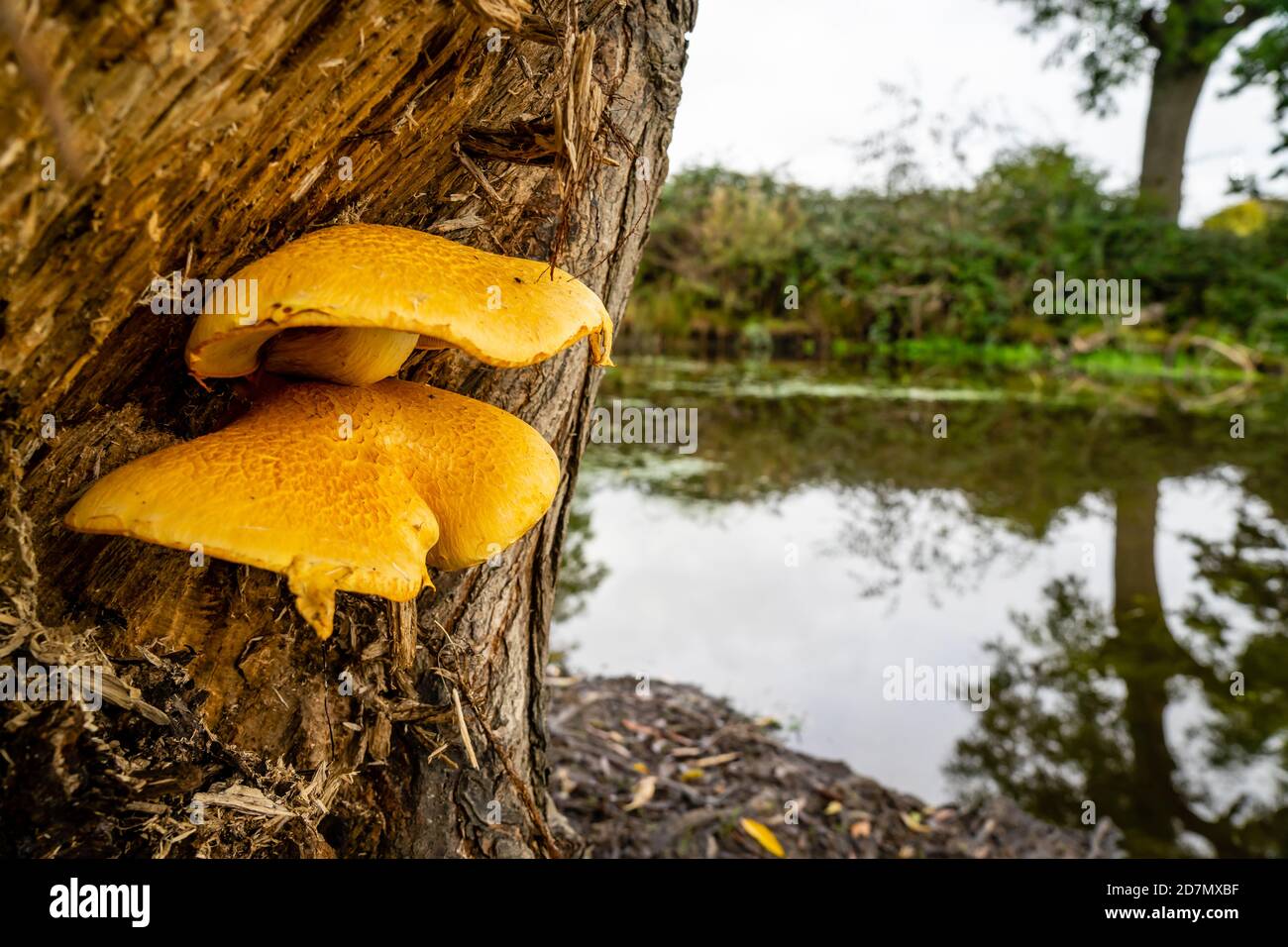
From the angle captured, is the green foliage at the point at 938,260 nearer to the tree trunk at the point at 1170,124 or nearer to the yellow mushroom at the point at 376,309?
the tree trunk at the point at 1170,124

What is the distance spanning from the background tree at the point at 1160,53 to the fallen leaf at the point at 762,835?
18.4 metres

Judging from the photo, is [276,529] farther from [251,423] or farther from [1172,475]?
[1172,475]

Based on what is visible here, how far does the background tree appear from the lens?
16.4 metres

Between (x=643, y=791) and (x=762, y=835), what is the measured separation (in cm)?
48

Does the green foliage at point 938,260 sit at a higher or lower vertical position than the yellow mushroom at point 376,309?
higher

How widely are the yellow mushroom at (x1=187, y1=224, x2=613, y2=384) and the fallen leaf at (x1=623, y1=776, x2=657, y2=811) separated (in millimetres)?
Result: 2233

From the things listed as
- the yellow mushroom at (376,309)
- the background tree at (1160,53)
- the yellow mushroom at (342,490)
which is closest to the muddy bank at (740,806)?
the yellow mushroom at (342,490)

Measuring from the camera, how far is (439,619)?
4.90 feet

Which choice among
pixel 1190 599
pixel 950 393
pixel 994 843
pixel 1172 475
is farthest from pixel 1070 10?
pixel 994 843

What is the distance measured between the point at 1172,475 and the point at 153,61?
27.0 feet

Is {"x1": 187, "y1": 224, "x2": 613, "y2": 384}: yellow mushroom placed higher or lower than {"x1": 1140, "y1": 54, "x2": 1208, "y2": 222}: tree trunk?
lower

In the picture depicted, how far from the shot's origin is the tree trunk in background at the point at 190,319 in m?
0.77

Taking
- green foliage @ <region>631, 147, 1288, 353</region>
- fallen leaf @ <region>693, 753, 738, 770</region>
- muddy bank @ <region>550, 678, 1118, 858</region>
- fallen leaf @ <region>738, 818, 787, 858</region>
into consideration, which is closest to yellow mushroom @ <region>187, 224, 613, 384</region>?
muddy bank @ <region>550, 678, 1118, 858</region>

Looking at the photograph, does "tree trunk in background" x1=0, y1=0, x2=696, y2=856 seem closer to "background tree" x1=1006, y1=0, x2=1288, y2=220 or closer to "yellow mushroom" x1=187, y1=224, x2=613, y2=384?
"yellow mushroom" x1=187, y1=224, x2=613, y2=384
